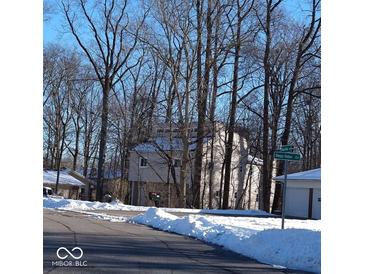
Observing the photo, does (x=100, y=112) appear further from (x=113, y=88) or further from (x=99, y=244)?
(x=99, y=244)

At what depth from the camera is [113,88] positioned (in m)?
25.8

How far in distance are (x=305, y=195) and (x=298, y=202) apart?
619 mm

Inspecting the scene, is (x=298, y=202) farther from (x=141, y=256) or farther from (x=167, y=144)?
A: (x=141, y=256)

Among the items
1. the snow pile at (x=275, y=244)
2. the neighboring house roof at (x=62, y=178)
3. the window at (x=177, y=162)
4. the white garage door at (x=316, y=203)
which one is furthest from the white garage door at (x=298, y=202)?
the neighboring house roof at (x=62, y=178)

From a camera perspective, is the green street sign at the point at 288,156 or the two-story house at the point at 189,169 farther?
the two-story house at the point at 189,169

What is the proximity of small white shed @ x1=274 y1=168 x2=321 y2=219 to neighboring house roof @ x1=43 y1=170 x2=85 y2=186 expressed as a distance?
28.3 m

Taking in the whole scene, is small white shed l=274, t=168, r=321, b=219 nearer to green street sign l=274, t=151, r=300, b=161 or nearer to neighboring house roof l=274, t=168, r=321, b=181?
neighboring house roof l=274, t=168, r=321, b=181

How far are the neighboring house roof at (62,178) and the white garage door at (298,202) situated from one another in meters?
28.1

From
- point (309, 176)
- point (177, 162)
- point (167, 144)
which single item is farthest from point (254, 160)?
point (309, 176)

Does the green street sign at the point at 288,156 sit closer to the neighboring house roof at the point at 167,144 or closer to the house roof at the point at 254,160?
the neighboring house roof at the point at 167,144

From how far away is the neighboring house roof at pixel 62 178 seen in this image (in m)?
52.6

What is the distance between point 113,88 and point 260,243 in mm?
16321

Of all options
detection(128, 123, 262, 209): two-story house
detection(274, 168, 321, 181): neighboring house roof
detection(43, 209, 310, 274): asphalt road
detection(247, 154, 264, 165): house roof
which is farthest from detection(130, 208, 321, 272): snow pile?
detection(247, 154, 264, 165): house roof
